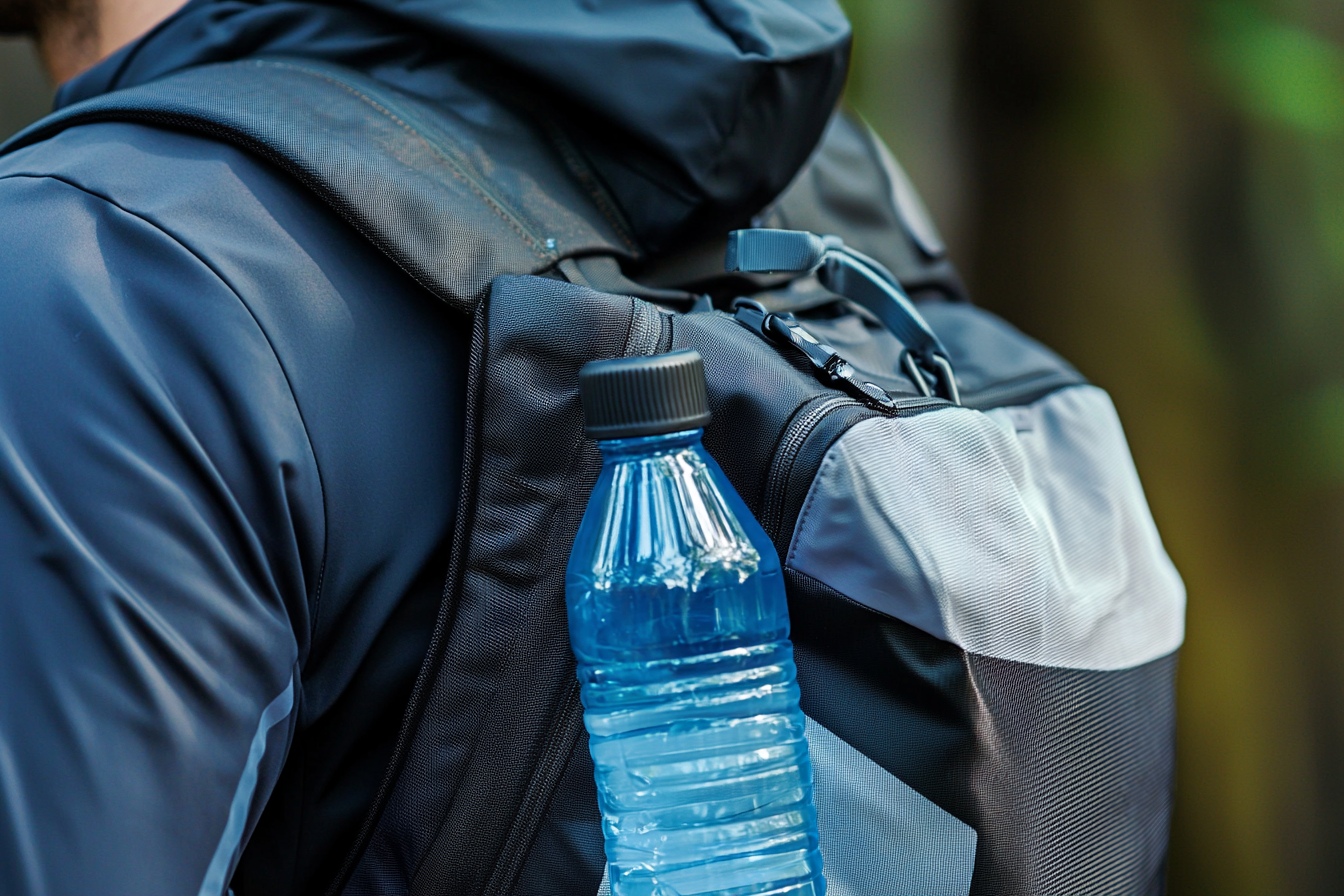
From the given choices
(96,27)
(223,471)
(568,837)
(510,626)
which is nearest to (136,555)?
(223,471)

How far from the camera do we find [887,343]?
1021 mm

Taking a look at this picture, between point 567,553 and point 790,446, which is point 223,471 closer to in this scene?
point 567,553

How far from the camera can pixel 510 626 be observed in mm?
684

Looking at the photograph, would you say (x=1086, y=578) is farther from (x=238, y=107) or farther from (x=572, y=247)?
(x=238, y=107)

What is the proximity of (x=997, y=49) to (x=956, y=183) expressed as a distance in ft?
0.93

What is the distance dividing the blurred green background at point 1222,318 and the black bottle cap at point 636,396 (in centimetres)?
152

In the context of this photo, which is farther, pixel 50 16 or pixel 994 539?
pixel 50 16

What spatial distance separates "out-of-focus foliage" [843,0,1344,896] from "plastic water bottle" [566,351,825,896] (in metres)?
1.43

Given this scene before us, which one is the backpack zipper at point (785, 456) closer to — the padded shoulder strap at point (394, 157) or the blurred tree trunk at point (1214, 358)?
the padded shoulder strap at point (394, 157)

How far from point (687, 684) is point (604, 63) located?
522mm

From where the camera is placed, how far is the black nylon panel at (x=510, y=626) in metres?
0.68

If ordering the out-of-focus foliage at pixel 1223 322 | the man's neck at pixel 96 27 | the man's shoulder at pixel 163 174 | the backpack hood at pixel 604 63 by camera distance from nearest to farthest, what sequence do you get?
the man's shoulder at pixel 163 174 < the backpack hood at pixel 604 63 < the man's neck at pixel 96 27 < the out-of-focus foliage at pixel 1223 322

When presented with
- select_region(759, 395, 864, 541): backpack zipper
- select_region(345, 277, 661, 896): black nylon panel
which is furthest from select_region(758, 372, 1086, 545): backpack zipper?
select_region(345, 277, 661, 896): black nylon panel

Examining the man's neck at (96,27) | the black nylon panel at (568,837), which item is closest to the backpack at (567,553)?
the black nylon panel at (568,837)
